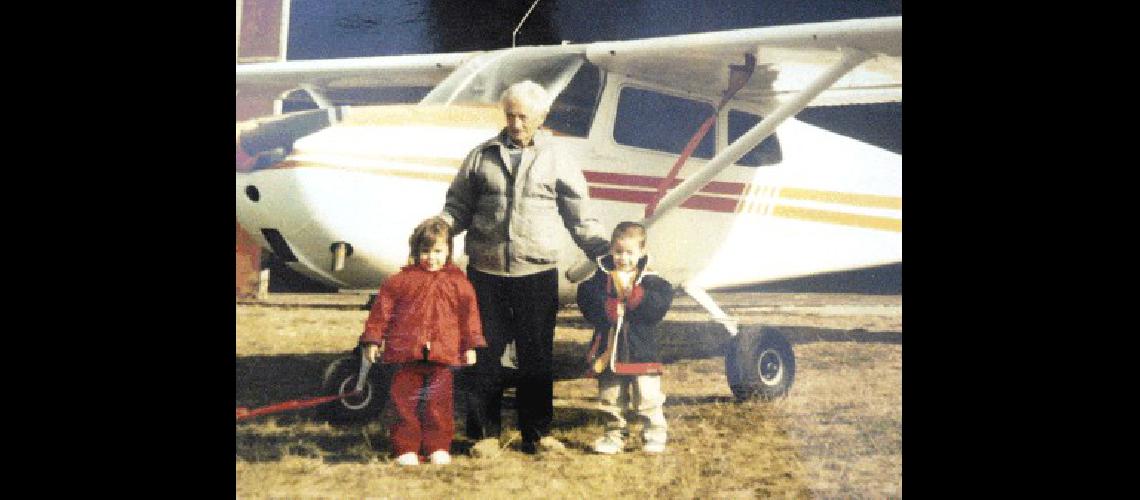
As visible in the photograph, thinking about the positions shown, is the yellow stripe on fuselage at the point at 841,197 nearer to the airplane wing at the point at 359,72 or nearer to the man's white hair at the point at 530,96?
the man's white hair at the point at 530,96

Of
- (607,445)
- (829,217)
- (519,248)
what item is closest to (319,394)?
(519,248)

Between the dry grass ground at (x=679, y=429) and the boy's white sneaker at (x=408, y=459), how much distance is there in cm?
3

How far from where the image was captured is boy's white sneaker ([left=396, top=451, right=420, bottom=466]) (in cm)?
442

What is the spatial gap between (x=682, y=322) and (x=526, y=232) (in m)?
0.74

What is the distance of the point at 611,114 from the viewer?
470 cm

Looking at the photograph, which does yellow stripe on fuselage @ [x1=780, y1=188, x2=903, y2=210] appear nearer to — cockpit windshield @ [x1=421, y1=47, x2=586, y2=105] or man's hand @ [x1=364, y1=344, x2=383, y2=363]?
cockpit windshield @ [x1=421, y1=47, x2=586, y2=105]

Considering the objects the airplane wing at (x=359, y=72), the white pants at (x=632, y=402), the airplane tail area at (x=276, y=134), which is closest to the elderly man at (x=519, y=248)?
the white pants at (x=632, y=402)

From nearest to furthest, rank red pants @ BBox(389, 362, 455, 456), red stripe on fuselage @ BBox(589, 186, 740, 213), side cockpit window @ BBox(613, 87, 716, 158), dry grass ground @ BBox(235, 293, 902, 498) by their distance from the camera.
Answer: dry grass ground @ BBox(235, 293, 902, 498) → red pants @ BBox(389, 362, 455, 456) → red stripe on fuselage @ BBox(589, 186, 740, 213) → side cockpit window @ BBox(613, 87, 716, 158)

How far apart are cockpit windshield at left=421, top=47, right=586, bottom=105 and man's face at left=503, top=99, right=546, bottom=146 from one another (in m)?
0.09

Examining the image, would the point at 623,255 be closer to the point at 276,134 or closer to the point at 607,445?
the point at 607,445

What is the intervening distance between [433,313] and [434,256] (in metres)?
0.23

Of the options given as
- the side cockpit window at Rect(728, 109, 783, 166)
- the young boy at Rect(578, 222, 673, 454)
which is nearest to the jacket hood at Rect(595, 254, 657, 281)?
the young boy at Rect(578, 222, 673, 454)

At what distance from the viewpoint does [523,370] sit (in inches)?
176

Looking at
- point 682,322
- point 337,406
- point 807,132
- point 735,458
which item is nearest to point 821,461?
point 735,458
